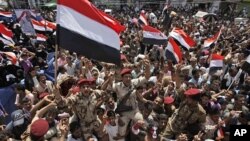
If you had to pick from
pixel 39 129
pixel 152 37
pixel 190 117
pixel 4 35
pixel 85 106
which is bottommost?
pixel 152 37

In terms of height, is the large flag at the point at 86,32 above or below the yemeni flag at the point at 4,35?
above

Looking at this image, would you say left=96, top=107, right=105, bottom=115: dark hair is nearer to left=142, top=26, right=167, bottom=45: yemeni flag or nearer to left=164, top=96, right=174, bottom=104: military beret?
left=164, top=96, right=174, bottom=104: military beret

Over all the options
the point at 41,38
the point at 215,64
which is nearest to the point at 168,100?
the point at 215,64

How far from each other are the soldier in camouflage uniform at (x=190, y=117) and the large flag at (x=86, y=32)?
1117 millimetres

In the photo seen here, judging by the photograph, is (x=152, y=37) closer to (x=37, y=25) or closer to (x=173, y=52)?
(x=173, y=52)

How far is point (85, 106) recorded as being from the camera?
588 cm

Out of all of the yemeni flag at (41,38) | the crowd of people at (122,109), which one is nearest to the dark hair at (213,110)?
the crowd of people at (122,109)

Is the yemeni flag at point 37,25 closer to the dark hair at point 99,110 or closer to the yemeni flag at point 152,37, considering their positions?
the yemeni flag at point 152,37

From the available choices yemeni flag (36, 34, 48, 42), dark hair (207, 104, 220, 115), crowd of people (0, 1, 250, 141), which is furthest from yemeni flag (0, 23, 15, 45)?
dark hair (207, 104, 220, 115)

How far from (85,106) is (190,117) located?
143 cm

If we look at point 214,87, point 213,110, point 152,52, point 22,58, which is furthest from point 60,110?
point 152,52

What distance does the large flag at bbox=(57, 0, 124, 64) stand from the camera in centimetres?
543

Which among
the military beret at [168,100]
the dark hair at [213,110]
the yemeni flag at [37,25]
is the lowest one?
the yemeni flag at [37,25]

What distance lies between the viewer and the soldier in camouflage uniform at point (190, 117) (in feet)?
19.0
